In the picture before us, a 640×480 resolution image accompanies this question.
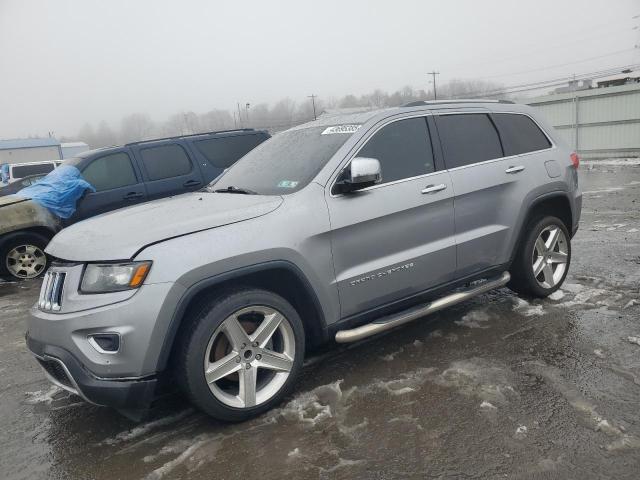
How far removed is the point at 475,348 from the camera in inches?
154

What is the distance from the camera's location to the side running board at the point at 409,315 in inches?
133

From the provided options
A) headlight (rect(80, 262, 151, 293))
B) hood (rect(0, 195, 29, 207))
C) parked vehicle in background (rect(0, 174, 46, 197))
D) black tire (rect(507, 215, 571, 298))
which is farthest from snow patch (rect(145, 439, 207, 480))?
parked vehicle in background (rect(0, 174, 46, 197))

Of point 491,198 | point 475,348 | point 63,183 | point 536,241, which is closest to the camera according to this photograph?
point 475,348

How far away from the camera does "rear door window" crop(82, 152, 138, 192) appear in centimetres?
759

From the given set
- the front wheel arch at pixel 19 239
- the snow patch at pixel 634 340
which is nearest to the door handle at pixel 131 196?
the front wheel arch at pixel 19 239

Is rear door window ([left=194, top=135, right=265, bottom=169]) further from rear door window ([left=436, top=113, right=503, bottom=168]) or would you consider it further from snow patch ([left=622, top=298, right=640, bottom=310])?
snow patch ([left=622, top=298, right=640, bottom=310])

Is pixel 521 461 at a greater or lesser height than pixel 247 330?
lesser

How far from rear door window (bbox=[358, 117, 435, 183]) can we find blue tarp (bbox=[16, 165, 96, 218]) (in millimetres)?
5354

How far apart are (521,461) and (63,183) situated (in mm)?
7088

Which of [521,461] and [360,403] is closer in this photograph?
[521,461]

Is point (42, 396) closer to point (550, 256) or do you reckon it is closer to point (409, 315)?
point (409, 315)

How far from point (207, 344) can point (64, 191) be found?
562cm

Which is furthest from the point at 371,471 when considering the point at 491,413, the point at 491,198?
the point at 491,198

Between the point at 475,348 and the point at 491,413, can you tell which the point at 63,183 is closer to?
the point at 475,348
